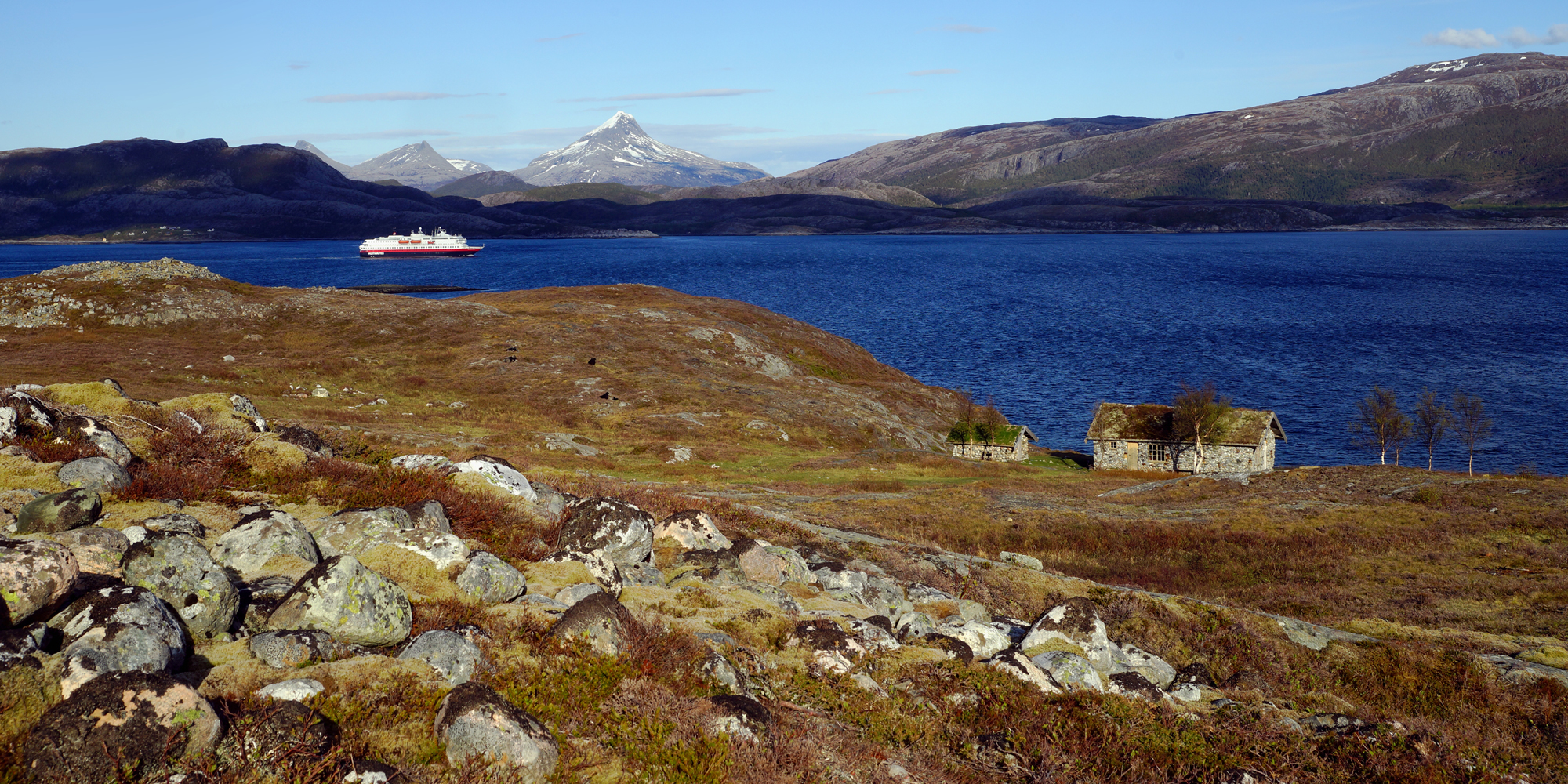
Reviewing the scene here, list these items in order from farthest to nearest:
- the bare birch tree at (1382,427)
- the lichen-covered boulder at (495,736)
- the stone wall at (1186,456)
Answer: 1. the bare birch tree at (1382,427)
2. the stone wall at (1186,456)
3. the lichen-covered boulder at (495,736)

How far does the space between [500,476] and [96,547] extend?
9.15 metres

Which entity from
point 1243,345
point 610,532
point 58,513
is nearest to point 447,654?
point 58,513

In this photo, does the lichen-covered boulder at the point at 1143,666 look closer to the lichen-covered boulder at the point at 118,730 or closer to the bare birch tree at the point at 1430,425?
the lichen-covered boulder at the point at 118,730

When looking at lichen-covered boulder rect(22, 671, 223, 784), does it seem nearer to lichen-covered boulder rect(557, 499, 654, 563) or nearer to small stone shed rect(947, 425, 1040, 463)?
lichen-covered boulder rect(557, 499, 654, 563)

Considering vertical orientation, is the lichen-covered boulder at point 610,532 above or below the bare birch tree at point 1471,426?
above

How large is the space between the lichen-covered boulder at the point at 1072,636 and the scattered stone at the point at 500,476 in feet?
36.4

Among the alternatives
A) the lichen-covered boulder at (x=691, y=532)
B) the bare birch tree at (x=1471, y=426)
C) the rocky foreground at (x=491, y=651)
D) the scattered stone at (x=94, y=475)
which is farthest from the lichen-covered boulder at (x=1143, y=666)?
the bare birch tree at (x=1471, y=426)

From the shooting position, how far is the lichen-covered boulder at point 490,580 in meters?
13.4

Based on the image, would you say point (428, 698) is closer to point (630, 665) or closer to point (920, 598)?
point (630, 665)

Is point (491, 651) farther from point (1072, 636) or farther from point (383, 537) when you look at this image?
point (1072, 636)

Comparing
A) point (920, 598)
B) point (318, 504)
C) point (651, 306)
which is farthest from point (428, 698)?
point (651, 306)

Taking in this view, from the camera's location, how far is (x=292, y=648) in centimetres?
1027

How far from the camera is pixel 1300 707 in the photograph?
50.6 ft

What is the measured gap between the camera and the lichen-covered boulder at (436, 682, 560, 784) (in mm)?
8984
